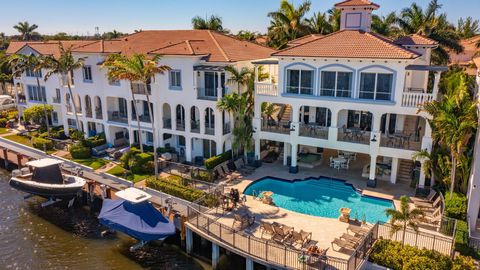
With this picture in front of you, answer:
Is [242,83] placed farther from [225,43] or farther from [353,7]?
[353,7]

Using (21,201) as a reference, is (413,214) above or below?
above

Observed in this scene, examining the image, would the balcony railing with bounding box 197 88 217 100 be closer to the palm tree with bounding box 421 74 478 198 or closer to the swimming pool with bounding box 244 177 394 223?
the swimming pool with bounding box 244 177 394 223

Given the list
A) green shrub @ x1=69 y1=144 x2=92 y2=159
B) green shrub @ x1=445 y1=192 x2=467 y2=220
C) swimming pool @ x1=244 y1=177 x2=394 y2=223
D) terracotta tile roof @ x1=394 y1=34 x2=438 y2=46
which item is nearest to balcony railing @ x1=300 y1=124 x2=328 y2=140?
swimming pool @ x1=244 y1=177 x2=394 y2=223

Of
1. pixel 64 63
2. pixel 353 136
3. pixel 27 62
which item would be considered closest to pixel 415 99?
pixel 353 136

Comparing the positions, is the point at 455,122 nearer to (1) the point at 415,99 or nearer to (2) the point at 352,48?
(1) the point at 415,99

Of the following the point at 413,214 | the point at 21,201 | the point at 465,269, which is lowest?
the point at 21,201

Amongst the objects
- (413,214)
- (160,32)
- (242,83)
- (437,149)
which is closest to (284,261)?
(413,214)
